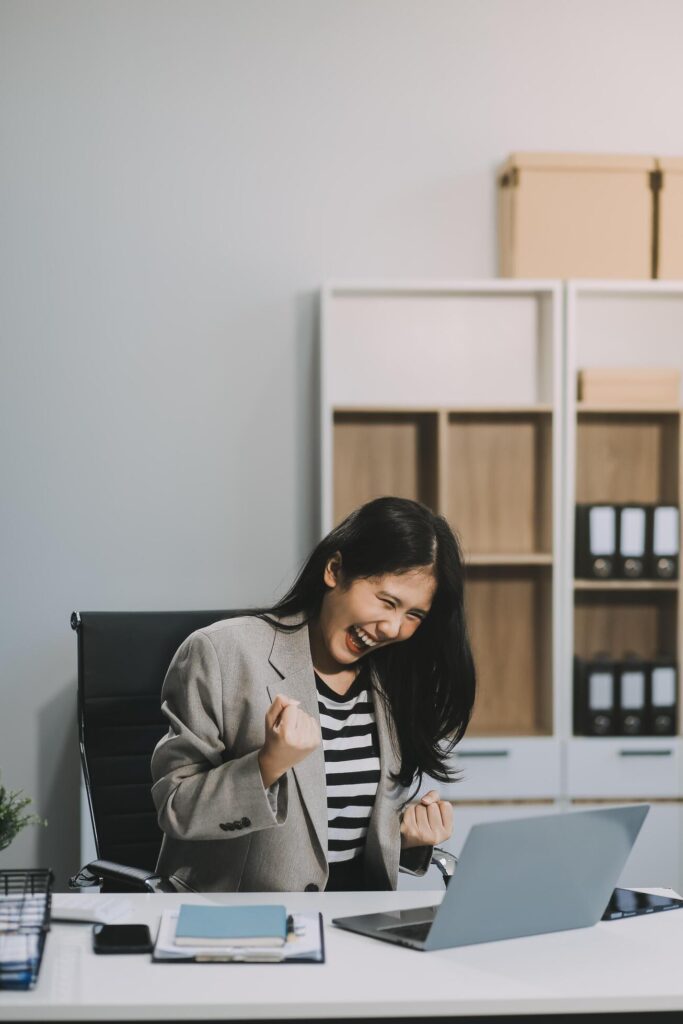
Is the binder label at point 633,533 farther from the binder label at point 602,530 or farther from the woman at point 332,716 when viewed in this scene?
the woman at point 332,716

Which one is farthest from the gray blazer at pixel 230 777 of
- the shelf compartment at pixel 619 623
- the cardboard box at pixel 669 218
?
the cardboard box at pixel 669 218

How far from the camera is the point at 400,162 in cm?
359

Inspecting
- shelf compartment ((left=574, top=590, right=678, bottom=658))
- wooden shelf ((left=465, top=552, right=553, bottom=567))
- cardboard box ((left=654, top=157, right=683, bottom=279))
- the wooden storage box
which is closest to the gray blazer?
wooden shelf ((left=465, top=552, right=553, bottom=567))

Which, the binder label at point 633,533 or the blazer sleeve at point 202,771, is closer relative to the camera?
the blazer sleeve at point 202,771

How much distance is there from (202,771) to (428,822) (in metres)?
0.40

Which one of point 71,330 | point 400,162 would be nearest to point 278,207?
point 400,162

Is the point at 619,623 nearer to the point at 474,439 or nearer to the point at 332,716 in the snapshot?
the point at 474,439

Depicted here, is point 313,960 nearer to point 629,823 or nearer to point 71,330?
point 629,823

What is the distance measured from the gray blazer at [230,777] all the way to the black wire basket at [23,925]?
0.82 feet

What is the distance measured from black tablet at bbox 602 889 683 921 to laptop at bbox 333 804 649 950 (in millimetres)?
73

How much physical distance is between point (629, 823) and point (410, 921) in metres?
0.33

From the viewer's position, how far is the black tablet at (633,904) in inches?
67.2

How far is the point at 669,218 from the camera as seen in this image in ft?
11.3

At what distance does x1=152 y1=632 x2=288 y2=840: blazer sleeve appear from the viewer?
180 centimetres
